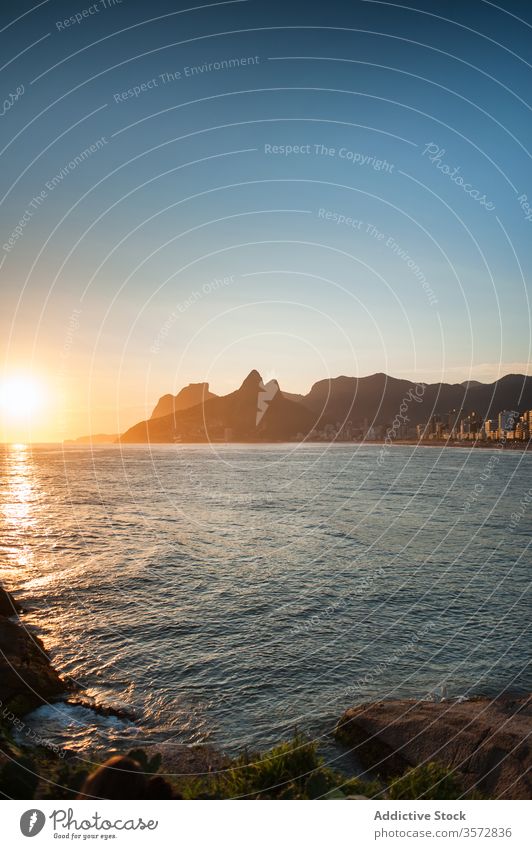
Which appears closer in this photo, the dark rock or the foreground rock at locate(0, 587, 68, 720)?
the foreground rock at locate(0, 587, 68, 720)

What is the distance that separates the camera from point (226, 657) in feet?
71.3

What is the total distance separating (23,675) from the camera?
17.2 metres

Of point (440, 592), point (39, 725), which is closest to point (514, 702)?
point (39, 725)

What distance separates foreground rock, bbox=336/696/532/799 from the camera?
429 inches

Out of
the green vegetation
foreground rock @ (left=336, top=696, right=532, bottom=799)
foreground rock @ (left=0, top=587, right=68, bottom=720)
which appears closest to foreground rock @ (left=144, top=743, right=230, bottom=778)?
the green vegetation

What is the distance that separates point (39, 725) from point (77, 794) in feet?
28.9

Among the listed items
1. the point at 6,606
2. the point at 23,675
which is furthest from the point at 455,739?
the point at 6,606
